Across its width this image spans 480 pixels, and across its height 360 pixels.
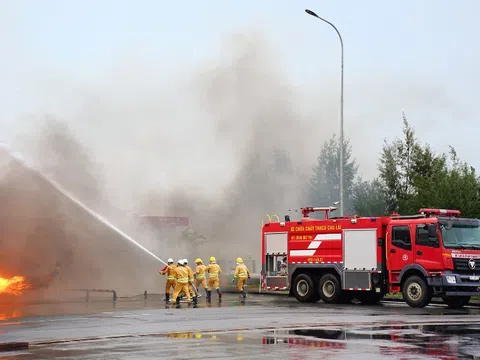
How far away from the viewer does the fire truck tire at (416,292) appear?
2253cm

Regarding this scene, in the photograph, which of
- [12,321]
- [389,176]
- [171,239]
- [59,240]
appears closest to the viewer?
[12,321]

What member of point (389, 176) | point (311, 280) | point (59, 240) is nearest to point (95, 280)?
point (59, 240)

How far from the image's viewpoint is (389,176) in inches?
1551

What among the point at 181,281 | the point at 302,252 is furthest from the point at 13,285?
the point at 302,252

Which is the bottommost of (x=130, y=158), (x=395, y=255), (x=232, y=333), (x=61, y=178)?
(x=232, y=333)

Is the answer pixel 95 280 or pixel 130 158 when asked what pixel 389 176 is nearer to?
pixel 130 158

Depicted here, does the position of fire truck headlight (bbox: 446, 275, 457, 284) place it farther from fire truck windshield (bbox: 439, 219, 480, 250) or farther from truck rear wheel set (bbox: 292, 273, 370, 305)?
truck rear wheel set (bbox: 292, 273, 370, 305)

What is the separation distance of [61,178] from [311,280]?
11.4 metres

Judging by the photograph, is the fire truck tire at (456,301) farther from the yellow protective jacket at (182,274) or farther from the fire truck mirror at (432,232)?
the yellow protective jacket at (182,274)

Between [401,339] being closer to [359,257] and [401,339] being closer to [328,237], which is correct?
[359,257]

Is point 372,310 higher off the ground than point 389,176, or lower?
lower

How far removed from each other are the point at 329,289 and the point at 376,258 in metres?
2.03

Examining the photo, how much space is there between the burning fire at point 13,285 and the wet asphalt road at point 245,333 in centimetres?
553

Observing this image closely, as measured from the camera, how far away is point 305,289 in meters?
25.8
